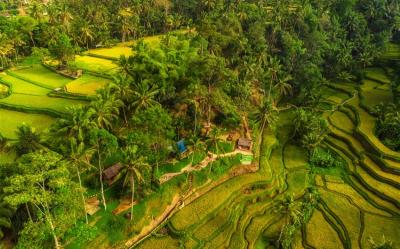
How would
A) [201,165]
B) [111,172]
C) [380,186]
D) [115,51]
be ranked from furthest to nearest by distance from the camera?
1. [115,51]
2. [380,186]
3. [201,165]
4. [111,172]

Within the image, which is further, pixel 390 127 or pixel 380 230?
pixel 390 127

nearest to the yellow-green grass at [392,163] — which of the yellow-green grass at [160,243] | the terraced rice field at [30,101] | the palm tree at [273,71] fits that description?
the palm tree at [273,71]

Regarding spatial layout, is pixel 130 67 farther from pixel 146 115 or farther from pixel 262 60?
pixel 262 60

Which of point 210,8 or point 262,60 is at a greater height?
point 210,8

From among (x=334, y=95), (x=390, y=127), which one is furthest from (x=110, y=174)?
(x=334, y=95)

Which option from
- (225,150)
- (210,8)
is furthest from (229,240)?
(210,8)

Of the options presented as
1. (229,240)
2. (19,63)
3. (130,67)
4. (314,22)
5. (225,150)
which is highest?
(314,22)

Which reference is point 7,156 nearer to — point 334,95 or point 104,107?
point 104,107
